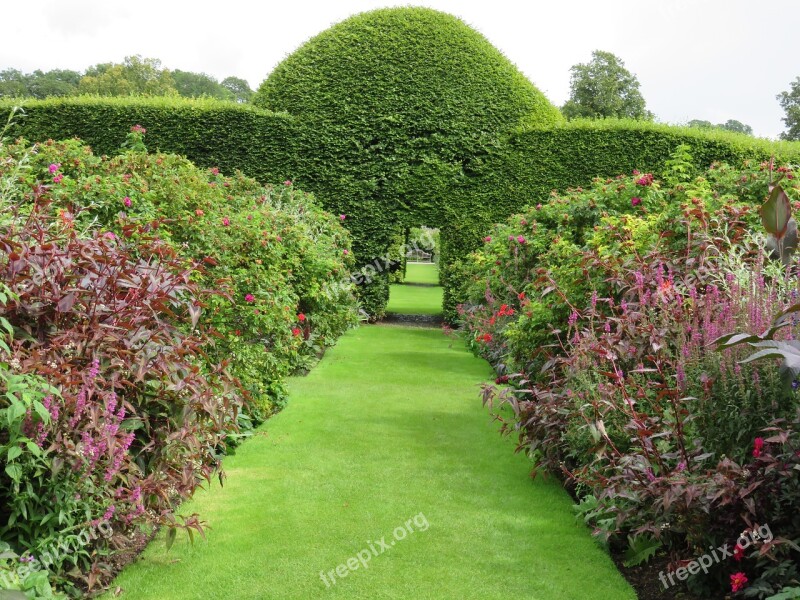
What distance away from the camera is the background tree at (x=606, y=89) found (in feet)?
120

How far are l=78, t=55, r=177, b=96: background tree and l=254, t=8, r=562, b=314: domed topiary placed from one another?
39793 millimetres

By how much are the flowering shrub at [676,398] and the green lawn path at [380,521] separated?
0.33m

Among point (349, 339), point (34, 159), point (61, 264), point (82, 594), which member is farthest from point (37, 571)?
point (349, 339)

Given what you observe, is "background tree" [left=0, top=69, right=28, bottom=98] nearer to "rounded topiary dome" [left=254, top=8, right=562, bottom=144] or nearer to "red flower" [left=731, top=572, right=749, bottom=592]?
"rounded topiary dome" [left=254, top=8, right=562, bottom=144]

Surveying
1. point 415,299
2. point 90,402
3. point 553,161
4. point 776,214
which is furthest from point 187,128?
point 776,214

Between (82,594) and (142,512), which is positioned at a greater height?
(142,512)

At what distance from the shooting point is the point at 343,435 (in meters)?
6.24

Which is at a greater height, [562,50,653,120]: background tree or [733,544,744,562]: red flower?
[562,50,653,120]: background tree

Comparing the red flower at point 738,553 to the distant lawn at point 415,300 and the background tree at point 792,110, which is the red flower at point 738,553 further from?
the background tree at point 792,110

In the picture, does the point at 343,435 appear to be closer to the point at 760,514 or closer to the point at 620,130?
the point at 760,514

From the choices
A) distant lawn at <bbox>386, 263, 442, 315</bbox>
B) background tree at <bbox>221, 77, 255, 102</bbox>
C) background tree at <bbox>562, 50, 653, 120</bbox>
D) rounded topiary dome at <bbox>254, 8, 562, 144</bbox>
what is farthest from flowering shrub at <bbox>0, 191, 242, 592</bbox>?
background tree at <bbox>221, 77, 255, 102</bbox>

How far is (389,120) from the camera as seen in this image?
1418cm

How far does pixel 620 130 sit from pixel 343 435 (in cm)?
1003

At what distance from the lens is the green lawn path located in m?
3.65
